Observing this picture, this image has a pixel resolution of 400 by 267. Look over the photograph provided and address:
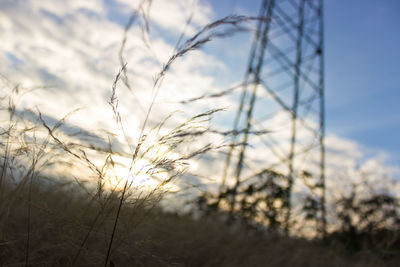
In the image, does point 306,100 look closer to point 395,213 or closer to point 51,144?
point 395,213

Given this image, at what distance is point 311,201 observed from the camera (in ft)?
16.9

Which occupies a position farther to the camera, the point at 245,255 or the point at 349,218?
the point at 349,218

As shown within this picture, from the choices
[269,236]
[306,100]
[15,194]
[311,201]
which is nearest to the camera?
[15,194]

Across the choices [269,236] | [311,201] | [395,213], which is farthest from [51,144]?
[395,213]

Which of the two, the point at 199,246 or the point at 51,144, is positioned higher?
the point at 51,144

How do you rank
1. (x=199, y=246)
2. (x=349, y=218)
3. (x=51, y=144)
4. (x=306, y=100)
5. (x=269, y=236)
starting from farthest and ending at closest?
(x=349, y=218) < (x=306, y=100) < (x=269, y=236) < (x=199, y=246) < (x=51, y=144)

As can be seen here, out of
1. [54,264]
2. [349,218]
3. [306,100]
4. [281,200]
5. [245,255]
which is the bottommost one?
[54,264]

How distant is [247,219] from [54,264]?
2959mm

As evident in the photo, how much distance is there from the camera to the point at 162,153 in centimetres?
116

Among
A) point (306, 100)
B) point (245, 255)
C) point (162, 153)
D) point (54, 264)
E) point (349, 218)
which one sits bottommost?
point (54, 264)

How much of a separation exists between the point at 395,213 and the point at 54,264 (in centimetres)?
891

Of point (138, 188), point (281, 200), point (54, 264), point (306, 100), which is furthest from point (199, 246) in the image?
point (306, 100)

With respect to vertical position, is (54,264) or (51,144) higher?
(51,144)

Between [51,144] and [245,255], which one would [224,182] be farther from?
[51,144]
